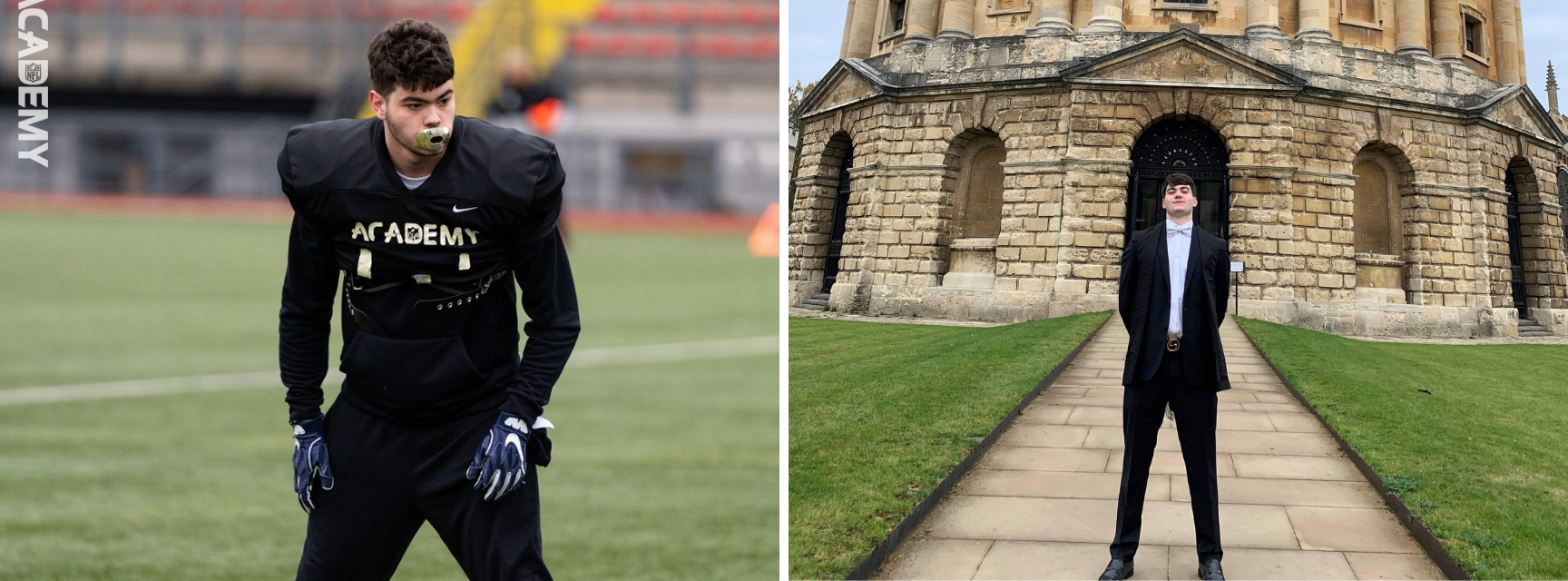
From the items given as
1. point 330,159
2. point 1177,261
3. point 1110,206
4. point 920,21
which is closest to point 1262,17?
point 920,21

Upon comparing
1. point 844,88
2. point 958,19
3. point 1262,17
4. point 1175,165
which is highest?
point 1262,17

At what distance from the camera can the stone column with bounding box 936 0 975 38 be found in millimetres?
7867

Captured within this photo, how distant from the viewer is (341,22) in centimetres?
3919

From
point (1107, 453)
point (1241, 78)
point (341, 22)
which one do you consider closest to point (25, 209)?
point (341, 22)

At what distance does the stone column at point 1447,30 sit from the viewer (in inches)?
849

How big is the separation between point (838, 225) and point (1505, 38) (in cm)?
2351

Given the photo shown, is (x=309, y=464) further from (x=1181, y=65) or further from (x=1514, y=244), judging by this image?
(x=1514, y=244)

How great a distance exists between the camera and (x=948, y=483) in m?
4.62

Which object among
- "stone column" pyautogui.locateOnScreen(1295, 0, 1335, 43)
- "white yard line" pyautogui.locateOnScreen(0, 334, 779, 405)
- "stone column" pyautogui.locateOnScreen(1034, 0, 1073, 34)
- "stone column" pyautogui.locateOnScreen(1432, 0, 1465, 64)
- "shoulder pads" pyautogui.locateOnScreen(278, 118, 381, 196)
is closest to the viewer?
"shoulder pads" pyautogui.locateOnScreen(278, 118, 381, 196)

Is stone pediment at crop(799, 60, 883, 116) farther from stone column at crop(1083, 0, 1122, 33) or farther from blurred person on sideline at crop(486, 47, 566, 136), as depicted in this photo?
blurred person on sideline at crop(486, 47, 566, 136)

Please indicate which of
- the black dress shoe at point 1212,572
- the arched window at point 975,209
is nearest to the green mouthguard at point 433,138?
the black dress shoe at point 1212,572

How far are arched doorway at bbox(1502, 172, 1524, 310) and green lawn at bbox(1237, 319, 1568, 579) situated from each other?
10687 millimetres

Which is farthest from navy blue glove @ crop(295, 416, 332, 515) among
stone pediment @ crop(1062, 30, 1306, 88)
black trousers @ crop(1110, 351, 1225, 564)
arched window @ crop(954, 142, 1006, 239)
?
stone pediment @ crop(1062, 30, 1306, 88)

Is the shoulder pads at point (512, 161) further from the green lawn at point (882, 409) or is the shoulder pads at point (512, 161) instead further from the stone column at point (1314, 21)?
the stone column at point (1314, 21)
